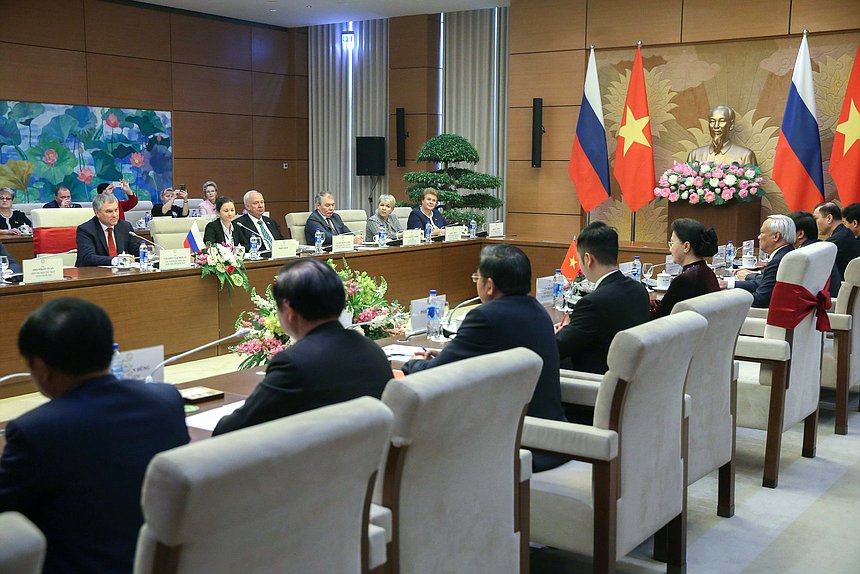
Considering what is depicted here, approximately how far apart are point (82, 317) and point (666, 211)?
8.57 m

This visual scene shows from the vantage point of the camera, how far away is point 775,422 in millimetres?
4039

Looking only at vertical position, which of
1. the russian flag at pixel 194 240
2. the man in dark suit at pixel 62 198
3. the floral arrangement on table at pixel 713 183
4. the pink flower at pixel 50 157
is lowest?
the russian flag at pixel 194 240

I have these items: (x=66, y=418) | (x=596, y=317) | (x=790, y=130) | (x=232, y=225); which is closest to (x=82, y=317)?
(x=66, y=418)

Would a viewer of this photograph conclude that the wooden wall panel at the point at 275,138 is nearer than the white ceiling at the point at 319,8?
No

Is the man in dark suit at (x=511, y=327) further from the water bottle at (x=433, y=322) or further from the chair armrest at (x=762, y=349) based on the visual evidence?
the chair armrest at (x=762, y=349)

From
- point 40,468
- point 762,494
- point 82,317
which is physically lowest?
point 762,494

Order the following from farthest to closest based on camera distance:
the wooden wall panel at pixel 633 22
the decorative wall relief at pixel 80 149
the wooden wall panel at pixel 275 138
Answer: the wooden wall panel at pixel 275 138, the decorative wall relief at pixel 80 149, the wooden wall panel at pixel 633 22

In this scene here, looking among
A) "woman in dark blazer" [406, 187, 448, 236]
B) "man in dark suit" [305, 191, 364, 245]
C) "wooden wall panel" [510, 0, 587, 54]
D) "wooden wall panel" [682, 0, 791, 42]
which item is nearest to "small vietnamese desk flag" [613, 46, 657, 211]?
"wooden wall panel" [682, 0, 791, 42]

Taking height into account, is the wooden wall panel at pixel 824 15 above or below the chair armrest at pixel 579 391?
above

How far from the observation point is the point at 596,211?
10047mm

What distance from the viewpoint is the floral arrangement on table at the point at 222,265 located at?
6070mm

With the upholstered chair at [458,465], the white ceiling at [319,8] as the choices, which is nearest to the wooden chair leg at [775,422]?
the upholstered chair at [458,465]

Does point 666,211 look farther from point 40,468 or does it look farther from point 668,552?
point 40,468

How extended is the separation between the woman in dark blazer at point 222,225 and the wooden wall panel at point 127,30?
4.59 meters
